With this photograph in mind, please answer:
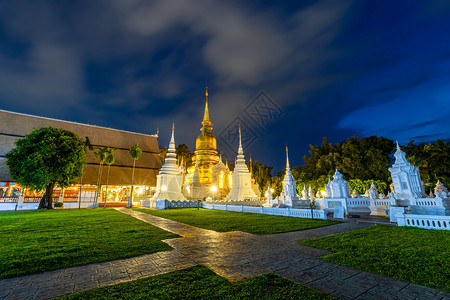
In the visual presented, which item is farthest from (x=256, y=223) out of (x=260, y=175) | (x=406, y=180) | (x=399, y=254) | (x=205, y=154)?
(x=260, y=175)

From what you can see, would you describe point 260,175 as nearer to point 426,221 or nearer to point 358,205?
point 358,205

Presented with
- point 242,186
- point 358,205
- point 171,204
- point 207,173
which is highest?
point 207,173

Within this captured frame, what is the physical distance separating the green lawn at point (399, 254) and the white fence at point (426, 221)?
3.88ft

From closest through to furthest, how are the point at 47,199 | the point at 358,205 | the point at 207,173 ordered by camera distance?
the point at 358,205 < the point at 47,199 < the point at 207,173

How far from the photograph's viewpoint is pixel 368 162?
2847cm

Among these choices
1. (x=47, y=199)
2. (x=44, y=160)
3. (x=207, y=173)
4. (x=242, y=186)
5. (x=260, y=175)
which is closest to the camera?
(x=44, y=160)

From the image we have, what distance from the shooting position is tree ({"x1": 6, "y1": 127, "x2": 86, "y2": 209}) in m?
19.6

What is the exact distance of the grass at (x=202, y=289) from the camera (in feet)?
9.76

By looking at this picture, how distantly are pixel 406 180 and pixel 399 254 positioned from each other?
37.2ft

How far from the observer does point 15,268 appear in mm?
4160

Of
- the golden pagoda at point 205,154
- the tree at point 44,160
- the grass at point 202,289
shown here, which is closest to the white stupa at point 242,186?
the golden pagoda at point 205,154

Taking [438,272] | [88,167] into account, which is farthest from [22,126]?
[438,272]

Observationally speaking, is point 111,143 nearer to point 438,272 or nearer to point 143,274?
point 143,274

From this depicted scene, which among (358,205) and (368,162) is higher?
(368,162)
